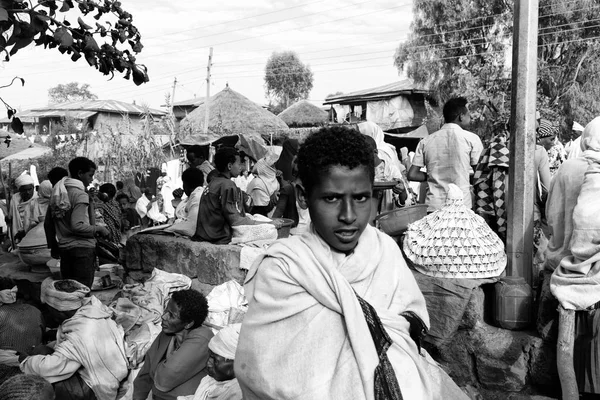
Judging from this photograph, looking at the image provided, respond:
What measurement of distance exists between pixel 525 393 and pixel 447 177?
7.03ft

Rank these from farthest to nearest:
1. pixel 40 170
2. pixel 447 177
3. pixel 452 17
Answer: pixel 40 170, pixel 452 17, pixel 447 177

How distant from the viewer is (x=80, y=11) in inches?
135

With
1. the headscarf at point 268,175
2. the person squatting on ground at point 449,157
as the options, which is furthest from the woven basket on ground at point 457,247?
the headscarf at point 268,175

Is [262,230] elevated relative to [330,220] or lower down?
lower down

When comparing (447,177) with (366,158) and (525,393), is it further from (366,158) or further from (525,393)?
(366,158)

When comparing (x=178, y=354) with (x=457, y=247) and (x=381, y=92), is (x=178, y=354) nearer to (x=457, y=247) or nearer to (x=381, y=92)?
(x=457, y=247)

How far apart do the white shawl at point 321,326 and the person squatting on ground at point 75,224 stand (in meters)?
5.13

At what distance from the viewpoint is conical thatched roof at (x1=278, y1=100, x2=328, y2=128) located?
31.5 m

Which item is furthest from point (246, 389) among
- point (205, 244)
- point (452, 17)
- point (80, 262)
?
point (452, 17)

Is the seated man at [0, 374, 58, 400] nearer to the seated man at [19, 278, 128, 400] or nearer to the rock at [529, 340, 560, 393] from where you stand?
the seated man at [19, 278, 128, 400]

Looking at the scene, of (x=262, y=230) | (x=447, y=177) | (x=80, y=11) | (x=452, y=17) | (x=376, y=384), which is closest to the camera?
(x=376, y=384)

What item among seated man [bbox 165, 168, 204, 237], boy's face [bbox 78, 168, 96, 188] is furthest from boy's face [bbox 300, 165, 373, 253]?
boy's face [bbox 78, 168, 96, 188]

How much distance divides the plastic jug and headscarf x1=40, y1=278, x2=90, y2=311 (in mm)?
3332

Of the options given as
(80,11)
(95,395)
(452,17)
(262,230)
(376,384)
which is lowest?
(95,395)
